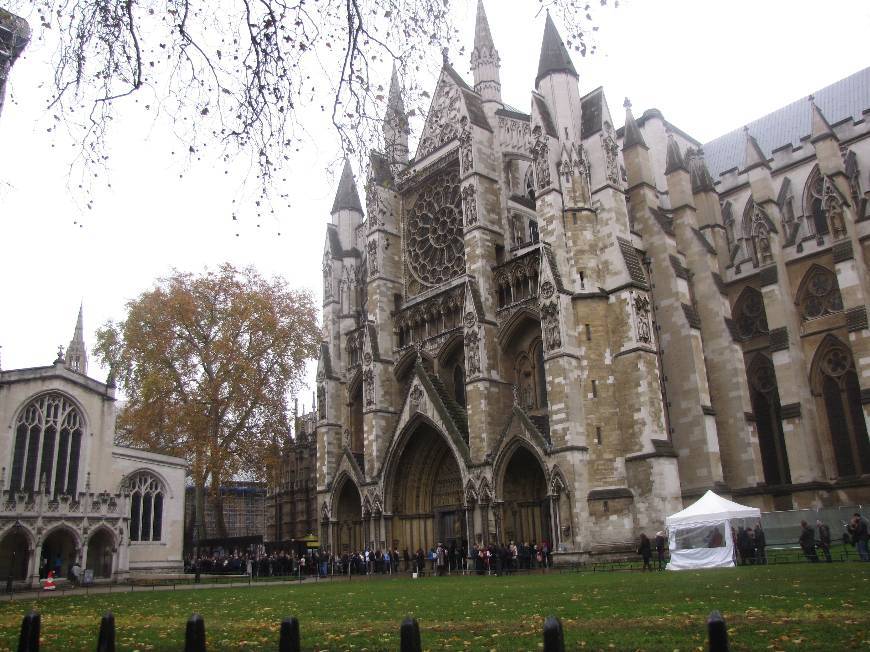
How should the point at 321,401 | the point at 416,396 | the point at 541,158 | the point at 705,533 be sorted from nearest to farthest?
the point at 705,533 → the point at 541,158 → the point at 416,396 → the point at 321,401

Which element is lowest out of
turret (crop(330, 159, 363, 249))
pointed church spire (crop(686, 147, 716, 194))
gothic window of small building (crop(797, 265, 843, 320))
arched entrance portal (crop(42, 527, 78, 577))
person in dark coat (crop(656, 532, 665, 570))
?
person in dark coat (crop(656, 532, 665, 570))

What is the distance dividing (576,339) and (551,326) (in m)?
1.02

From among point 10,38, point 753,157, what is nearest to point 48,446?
point 10,38

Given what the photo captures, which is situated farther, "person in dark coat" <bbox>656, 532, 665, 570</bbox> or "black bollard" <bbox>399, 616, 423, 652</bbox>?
"person in dark coat" <bbox>656, 532, 665, 570</bbox>

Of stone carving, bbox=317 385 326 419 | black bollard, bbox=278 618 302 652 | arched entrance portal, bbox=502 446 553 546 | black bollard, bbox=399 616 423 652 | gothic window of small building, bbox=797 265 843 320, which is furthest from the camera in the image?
stone carving, bbox=317 385 326 419

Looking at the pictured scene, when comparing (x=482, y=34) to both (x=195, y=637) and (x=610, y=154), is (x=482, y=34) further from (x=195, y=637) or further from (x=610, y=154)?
(x=195, y=637)

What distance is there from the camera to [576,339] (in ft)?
87.2

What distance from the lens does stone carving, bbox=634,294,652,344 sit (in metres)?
26.1

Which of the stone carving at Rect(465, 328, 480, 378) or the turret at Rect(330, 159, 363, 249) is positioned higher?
the turret at Rect(330, 159, 363, 249)

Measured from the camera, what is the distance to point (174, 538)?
115ft

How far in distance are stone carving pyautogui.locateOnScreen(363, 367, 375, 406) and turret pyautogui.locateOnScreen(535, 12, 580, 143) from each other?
13.2 meters

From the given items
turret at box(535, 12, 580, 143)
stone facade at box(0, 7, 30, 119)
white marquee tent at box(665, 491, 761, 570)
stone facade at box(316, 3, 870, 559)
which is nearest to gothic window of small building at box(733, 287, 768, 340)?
stone facade at box(316, 3, 870, 559)

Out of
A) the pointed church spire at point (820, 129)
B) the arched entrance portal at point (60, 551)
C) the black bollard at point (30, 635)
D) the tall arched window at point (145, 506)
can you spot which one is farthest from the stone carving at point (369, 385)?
the black bollard at point (30, 635)

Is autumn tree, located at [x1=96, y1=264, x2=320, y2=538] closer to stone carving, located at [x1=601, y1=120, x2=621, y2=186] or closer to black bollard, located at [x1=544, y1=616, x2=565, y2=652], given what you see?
stone carving, located at [x1=601, y1=120, x2=621, y2=186]
